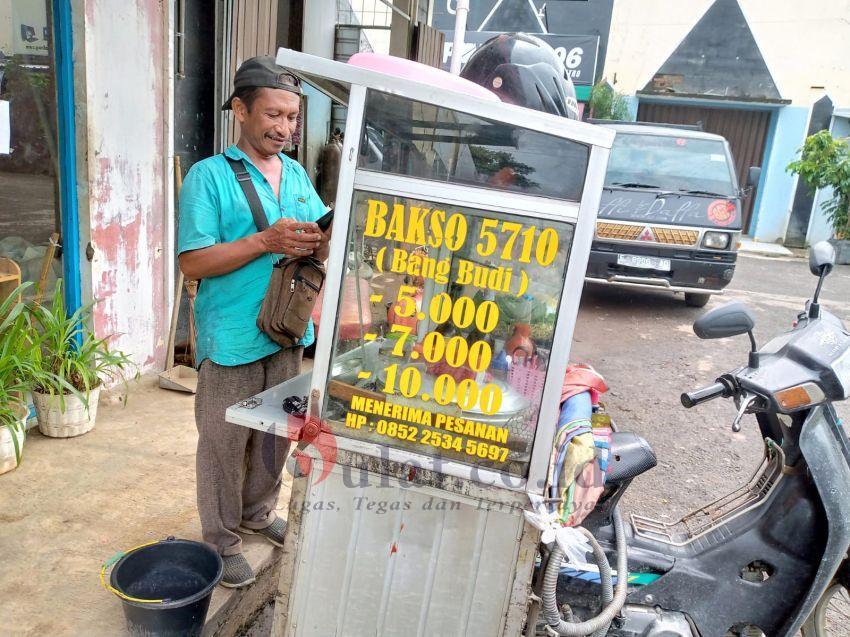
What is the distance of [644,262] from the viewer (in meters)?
A: 6.50

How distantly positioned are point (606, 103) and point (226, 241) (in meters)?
11.8

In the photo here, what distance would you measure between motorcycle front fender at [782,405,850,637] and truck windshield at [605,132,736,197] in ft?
16.1

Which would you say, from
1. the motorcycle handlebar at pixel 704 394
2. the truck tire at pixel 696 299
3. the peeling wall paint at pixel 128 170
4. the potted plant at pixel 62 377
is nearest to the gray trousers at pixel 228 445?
the potted plant at pixel 62 377

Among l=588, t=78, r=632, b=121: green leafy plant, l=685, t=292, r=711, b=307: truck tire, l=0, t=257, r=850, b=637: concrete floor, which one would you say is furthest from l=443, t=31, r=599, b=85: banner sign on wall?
l=0, t=257, r=850, b=637: concrete floor

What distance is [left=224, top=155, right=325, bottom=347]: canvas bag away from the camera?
74.8 inches

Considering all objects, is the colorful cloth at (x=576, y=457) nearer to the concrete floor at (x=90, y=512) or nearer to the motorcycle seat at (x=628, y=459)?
the motorcycle seat at (x=628, y=459)

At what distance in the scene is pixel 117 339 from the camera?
3.52 meters

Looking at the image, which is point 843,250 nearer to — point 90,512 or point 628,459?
point 628,459

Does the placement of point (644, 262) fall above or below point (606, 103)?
below

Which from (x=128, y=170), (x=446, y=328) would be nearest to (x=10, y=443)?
(x=128, y=170)

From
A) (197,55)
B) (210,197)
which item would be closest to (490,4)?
(197,55)

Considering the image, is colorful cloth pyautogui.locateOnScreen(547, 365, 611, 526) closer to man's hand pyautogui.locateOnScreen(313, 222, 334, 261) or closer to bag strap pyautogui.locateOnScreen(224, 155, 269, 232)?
man's hand pyautogui.locateOnScreen(313, 222, 334, 261)

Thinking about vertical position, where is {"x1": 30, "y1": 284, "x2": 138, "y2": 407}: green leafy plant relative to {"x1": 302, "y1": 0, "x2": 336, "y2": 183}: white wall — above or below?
below

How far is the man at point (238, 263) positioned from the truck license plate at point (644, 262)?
4.79m
